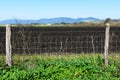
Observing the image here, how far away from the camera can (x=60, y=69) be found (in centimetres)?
1149

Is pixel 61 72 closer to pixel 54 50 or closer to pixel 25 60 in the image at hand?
pixel 25 60

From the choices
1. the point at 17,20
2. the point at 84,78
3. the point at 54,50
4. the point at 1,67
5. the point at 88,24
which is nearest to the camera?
the point at 84,78

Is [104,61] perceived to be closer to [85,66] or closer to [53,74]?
[85,66]

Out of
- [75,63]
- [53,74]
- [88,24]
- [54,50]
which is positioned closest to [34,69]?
[53,74]

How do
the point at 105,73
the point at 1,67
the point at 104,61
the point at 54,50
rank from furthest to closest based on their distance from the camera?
1. the point at 54,50
2. the point at 104,61
3. the point at 1,67
4. the point at 105,73

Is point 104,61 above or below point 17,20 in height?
below

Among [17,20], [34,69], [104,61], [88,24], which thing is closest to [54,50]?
[17,20]

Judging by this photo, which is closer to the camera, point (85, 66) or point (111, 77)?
point (111, 77)

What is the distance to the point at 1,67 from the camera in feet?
39.8

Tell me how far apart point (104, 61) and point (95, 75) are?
2.14 m

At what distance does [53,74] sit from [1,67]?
6.87 ft

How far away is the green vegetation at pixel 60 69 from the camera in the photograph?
1066 centimetres

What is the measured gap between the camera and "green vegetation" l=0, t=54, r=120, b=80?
35.0 ft

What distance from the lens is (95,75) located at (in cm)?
1113
